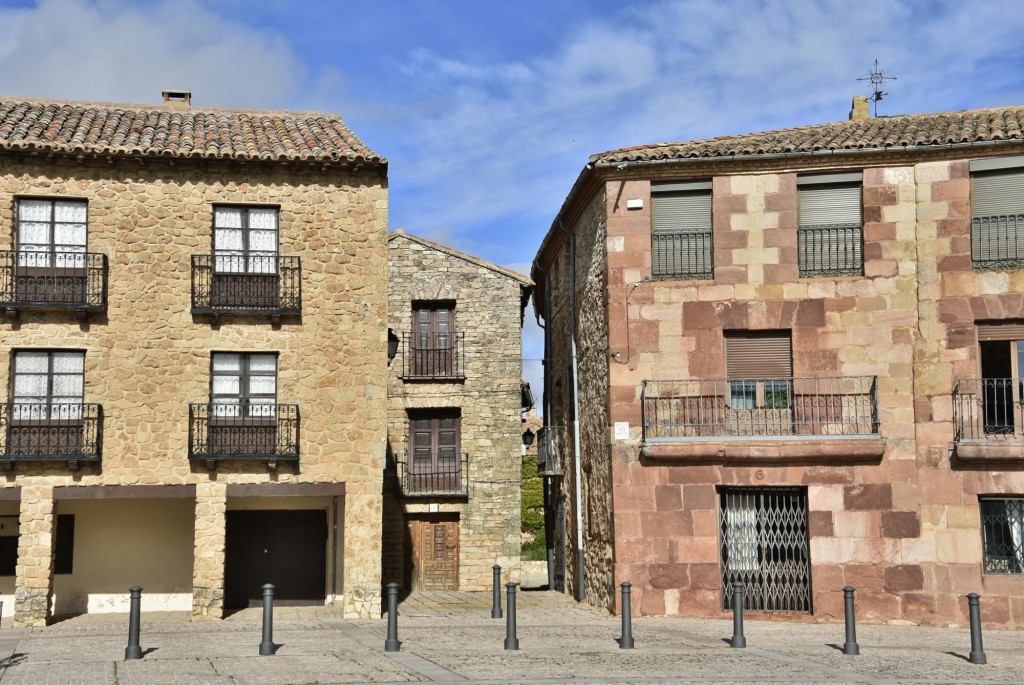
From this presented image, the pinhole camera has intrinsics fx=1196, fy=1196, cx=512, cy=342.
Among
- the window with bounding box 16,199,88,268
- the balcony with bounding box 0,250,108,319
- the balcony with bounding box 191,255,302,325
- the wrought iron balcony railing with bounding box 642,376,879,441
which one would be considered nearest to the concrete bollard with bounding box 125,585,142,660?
the balcony with bounding box 191,255,302,325

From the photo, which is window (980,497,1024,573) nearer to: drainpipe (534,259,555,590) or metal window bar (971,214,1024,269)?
metal window bar (971,214,1024,269)

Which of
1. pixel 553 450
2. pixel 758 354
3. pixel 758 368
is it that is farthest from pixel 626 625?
pixel 553 450

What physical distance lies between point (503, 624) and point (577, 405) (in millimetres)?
5810

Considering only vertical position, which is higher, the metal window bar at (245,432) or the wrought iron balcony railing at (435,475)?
the metal window bar at (245,432)

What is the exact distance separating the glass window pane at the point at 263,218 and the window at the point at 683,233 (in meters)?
6.29

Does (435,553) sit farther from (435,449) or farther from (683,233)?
(683,233)

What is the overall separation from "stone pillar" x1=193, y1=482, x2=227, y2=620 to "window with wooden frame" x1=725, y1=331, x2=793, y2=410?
27.5 feet

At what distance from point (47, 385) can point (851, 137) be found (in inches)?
536

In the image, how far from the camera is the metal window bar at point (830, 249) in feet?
63.3

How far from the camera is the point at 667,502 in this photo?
747 inches

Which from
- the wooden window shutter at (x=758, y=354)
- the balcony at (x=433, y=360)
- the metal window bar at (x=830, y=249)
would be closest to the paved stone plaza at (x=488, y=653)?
the wooden window shutter at (x=758, y=354)

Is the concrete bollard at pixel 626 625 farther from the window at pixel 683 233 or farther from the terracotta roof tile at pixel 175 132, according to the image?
Answer: the terracotta roof tile at pixel 175 132

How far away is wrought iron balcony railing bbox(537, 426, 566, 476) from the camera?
24688 millimetres

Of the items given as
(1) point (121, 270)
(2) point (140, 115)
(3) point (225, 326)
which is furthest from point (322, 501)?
(2) point (140, 115)
